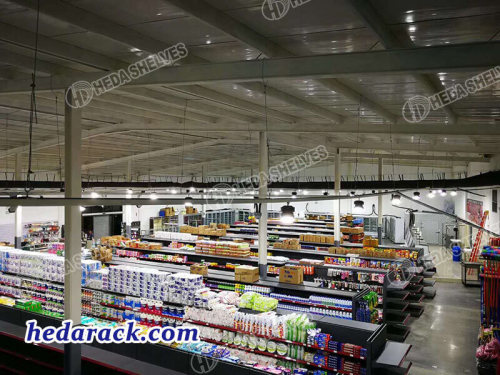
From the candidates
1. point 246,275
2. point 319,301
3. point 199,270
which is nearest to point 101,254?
point 199,270

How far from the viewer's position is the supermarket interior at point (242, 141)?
3.99 metres

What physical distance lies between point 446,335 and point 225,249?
677 cm

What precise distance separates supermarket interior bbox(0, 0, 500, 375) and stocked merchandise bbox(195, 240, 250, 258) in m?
0.07

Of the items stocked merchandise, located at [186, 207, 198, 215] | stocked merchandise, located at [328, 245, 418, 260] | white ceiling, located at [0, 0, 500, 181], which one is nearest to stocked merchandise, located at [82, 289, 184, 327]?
white ceiling, located at [0, 0, 500, 181]

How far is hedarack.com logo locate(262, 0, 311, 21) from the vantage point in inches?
143

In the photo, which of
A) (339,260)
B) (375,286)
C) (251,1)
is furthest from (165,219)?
(251,1)

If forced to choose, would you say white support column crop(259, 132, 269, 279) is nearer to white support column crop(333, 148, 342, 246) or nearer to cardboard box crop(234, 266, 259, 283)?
cardboard box crop(234, 266, 259, 283)

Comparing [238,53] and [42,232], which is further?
[42,232]

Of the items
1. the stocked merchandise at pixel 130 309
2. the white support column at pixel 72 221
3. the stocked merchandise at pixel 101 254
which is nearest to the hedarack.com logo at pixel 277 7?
the white support column at pixel 72 221

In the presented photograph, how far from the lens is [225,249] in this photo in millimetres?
12742

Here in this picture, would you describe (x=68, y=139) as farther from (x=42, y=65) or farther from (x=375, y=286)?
(x=375, y=286)

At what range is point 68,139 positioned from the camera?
648 cm

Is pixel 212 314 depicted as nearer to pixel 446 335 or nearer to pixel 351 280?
pixel 351 280

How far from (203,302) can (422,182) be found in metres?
9.82
